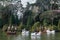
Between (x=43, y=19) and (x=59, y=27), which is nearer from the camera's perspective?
(x=59, y=27)

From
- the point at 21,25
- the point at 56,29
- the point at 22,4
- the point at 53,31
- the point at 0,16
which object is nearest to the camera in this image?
the point at 53,31

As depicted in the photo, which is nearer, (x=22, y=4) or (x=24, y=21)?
(x=24, y=21)

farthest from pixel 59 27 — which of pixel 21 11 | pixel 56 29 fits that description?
pixel 21 11

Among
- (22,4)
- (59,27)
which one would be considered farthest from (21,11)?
(59,27)

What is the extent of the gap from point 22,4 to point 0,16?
14.4 feet

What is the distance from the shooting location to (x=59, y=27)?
3400cm

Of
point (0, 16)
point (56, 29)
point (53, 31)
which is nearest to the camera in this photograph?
point (53, 31)

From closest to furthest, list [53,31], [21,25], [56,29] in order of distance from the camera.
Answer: [53,31] → [56,29] → [21,25]

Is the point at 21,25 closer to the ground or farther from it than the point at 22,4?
closer to the ground

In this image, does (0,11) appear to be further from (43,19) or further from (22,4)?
(43,19)

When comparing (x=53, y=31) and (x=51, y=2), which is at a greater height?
(x=51, y=2)

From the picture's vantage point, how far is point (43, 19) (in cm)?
3691

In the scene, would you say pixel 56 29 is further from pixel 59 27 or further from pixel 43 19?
pixel 43 19

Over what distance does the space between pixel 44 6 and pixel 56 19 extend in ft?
13.2
